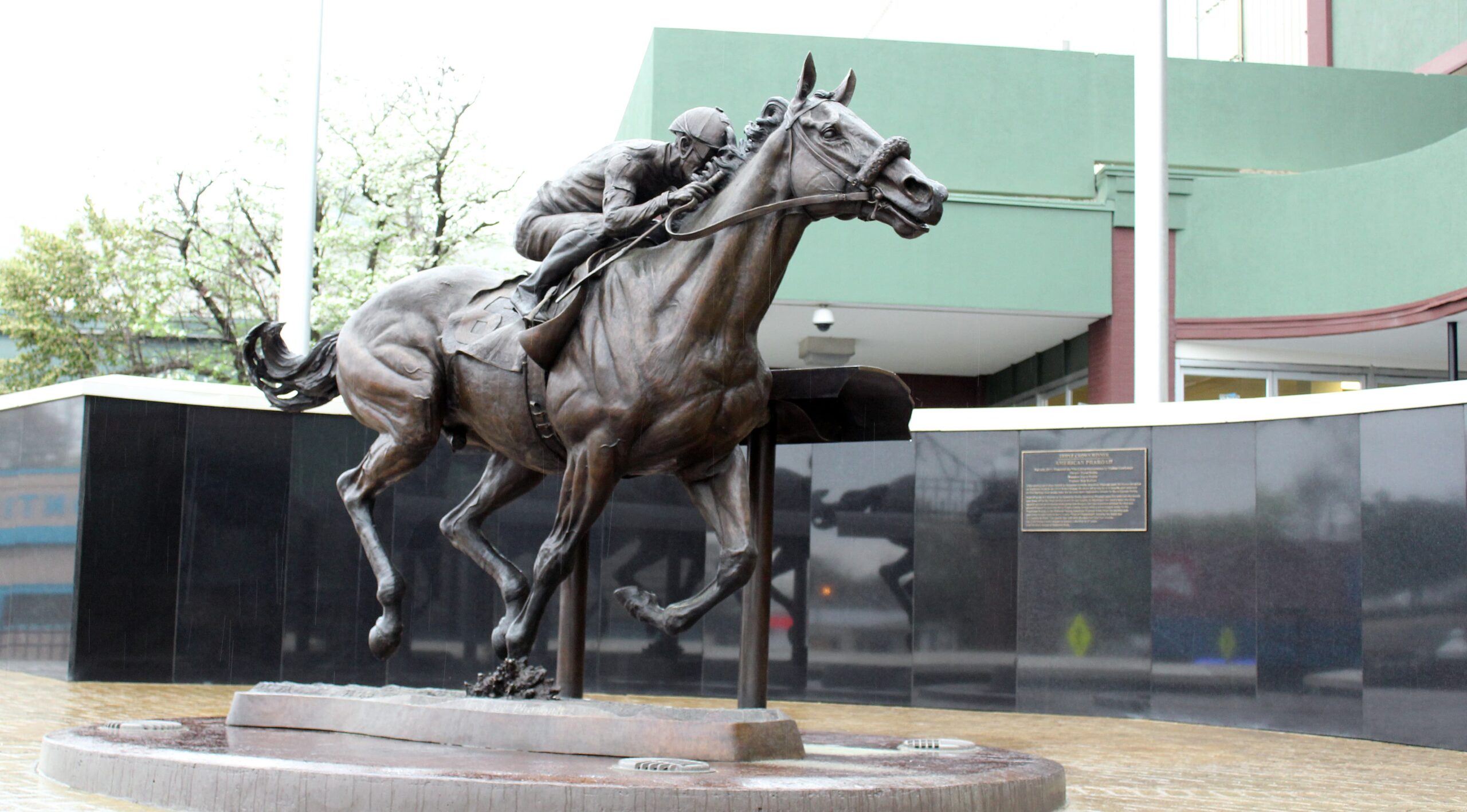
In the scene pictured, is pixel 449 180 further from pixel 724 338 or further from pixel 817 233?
pixel 724 338

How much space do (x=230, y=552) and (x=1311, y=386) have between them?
1483cm

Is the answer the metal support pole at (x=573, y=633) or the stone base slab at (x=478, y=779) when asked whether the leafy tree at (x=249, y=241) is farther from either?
the stone base slab at (x=478, y=779)

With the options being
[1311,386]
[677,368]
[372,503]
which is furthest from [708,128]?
[1311,386]

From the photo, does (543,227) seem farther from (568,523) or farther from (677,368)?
(568,523)

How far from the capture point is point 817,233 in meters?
18.7

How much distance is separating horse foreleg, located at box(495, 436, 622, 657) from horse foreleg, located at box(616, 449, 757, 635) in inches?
12.7

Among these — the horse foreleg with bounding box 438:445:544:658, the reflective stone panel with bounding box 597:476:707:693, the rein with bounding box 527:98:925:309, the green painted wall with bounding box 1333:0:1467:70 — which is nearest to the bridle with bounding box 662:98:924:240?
the rein with bounding box 527:98:925:309

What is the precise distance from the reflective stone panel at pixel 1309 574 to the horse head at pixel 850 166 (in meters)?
6.35

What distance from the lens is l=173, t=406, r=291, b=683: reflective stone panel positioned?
12.2m

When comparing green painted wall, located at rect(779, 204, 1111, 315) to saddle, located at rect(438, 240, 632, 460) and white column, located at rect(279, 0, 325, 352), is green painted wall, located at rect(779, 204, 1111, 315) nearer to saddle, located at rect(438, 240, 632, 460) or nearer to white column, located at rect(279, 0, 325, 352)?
white column, located at rect(279, 0, 325, 352)

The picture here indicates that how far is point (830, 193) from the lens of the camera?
5781 millimetres

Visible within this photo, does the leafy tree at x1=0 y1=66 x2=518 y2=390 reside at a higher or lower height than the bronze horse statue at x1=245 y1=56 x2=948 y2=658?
higher

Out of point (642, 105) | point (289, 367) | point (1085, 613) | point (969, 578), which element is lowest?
point (1085, 613)

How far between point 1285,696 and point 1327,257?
8.93 meters
